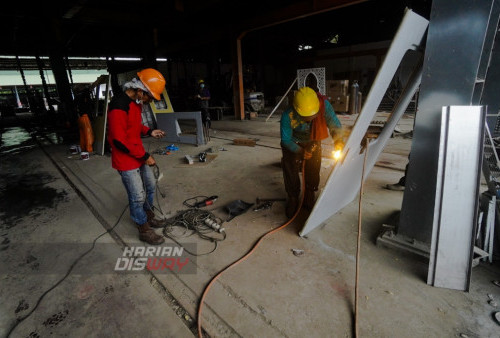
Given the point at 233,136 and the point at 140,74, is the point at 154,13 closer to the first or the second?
the point at 233,136

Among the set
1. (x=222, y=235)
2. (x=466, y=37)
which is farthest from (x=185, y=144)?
(x=466, y=37)

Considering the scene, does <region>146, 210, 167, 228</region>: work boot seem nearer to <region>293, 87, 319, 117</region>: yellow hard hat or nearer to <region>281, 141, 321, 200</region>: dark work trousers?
<region>281, 141, 321, 200</region>: dark work trousers

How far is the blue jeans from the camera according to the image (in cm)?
256

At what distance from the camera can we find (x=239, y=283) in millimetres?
2148

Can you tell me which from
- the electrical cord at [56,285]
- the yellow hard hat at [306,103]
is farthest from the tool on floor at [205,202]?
the yellow hard hat at [306,103]

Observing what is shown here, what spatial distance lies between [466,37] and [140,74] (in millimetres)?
2649

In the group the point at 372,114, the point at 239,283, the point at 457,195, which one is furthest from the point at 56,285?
the point at 457,195

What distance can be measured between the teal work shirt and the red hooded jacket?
4.83 ft

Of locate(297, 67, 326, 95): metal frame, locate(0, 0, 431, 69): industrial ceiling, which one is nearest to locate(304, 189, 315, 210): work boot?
locate(0, 0, 431, 69): industrial ceiling

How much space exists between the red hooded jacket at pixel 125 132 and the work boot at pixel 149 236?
2.40 ft

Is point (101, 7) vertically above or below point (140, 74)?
above

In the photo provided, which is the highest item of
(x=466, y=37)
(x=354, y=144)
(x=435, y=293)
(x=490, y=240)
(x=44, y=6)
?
(x=44, y=6)

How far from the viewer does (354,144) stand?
2.20 meters

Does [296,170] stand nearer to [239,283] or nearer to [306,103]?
[306,103]
